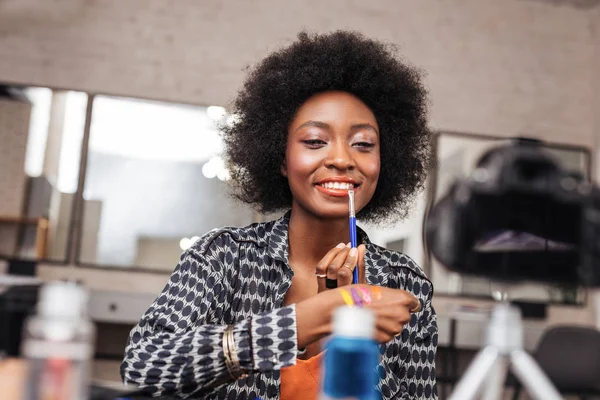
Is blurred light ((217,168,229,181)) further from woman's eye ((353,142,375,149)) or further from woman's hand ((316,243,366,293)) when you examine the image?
woman's hand ((316,243,366,293))

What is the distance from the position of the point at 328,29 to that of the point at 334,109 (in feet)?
11.5

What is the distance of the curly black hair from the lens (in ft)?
5.13

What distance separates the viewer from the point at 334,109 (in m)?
1.46

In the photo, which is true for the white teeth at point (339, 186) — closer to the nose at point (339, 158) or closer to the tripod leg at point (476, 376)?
the nose at point (339, 158)

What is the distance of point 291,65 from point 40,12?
3465 mm

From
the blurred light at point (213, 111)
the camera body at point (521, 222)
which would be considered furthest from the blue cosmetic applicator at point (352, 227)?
the blurred light at point (213, 111)

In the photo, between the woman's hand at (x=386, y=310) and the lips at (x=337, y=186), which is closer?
the woman's hand at (x=386, y=310)

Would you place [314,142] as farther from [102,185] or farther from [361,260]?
[102,185]

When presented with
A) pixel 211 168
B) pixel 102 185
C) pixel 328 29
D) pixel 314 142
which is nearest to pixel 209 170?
pixel 211 168

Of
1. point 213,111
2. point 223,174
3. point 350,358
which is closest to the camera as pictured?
point 350,358

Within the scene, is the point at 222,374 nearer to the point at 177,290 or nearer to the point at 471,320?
the point at 177,290

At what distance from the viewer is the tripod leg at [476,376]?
2.03 ft

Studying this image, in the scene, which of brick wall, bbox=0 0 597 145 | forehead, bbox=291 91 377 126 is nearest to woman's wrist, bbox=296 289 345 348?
forehead, bbox=291 91 377 126

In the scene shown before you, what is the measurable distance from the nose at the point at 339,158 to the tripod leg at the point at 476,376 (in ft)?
2.54
